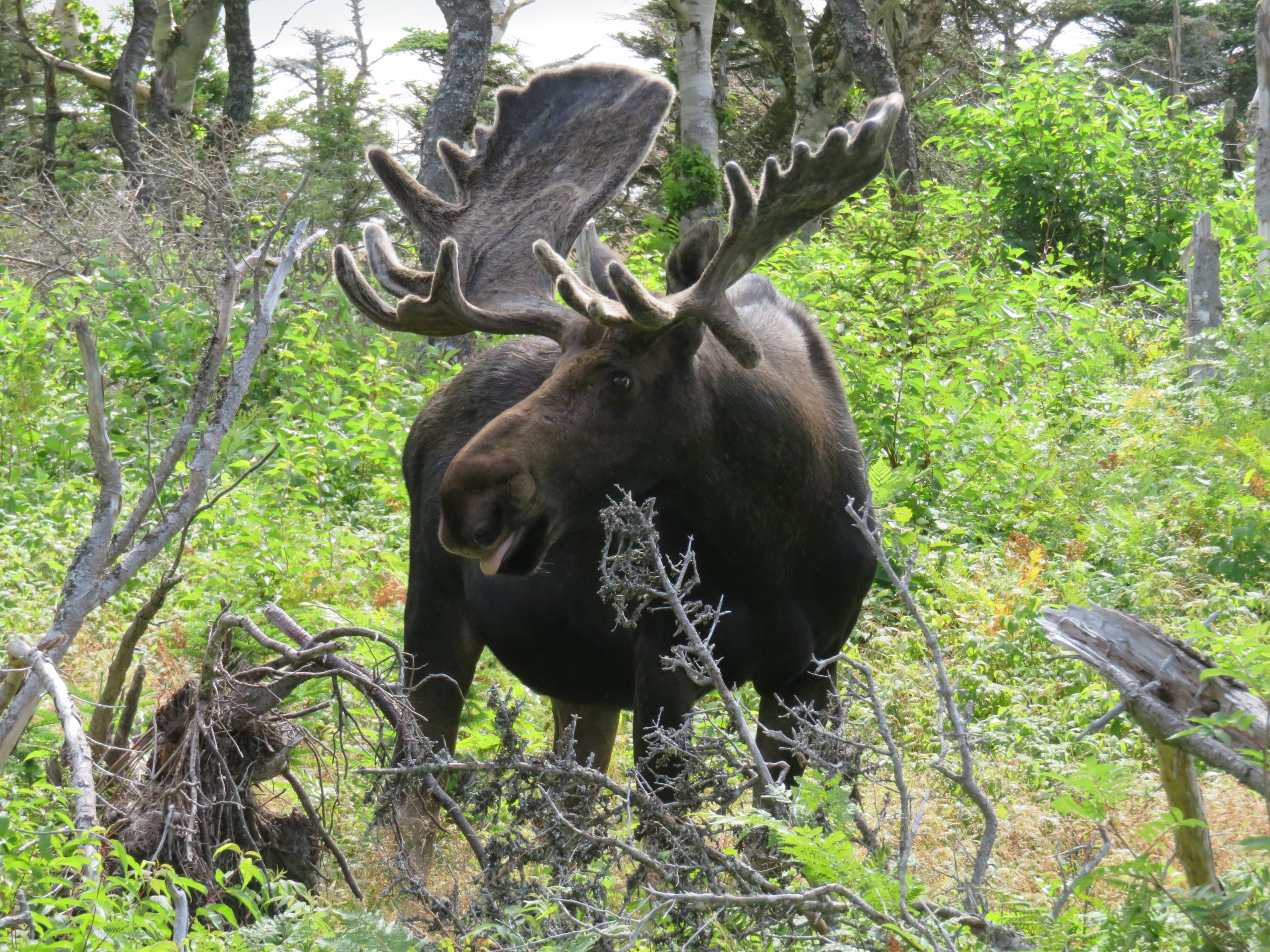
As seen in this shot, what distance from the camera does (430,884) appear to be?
15.9ft

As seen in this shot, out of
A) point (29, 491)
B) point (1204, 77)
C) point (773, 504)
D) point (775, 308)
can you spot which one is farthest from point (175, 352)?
point (1204, 77)

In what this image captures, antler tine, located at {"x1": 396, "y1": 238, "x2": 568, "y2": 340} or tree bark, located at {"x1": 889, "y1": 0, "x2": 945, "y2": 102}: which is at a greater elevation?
tree bark, located at {"x1": 889, "y1": 0, "x2": 945, "y2": 102}

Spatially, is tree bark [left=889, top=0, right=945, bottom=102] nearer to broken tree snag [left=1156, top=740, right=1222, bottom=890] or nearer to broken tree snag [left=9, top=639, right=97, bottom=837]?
broken tree snag [left=1156, top=740, right=1222, bottom=890]

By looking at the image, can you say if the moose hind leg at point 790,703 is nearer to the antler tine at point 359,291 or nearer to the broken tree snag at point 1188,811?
the broken tree snag at point 1188,811

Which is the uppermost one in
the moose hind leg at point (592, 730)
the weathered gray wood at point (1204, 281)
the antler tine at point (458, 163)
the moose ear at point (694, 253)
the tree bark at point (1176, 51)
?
the tree bark at point (1176, 51)

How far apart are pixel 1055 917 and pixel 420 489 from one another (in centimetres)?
347

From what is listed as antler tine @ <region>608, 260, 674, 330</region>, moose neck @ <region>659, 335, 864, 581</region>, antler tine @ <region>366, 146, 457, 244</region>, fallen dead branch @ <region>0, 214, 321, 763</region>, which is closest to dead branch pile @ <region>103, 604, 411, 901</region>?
fallen dead branch @ <region>0, 214, 321, 763</region>

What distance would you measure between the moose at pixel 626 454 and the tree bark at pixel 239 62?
18829 millimetres

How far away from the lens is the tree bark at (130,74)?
20.5 m

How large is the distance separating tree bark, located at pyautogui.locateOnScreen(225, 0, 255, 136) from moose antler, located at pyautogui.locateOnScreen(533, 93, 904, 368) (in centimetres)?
2015

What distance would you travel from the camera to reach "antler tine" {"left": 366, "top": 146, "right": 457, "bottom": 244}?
562 centimetres

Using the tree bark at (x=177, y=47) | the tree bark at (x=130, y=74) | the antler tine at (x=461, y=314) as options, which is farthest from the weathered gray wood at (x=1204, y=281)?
the tree bark at (x=177, y=47)

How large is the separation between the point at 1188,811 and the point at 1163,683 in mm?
338

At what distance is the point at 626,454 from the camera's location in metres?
4.30
